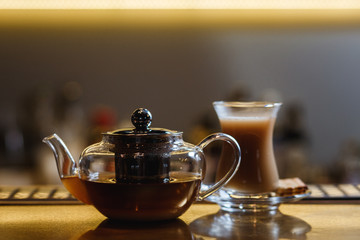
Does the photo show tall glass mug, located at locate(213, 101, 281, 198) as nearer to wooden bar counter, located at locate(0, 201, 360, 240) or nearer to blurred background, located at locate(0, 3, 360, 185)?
wooden bar counter, located at locate(0, 201, 360, 240)

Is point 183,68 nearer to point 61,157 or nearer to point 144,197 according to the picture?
point 61,157

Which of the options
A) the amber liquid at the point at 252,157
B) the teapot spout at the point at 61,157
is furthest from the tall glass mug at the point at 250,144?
the teapot spout at the point at 61,157

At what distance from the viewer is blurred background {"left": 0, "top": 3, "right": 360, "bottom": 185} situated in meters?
2.20

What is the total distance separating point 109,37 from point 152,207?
63.4 inches

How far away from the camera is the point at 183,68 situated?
2250 mm

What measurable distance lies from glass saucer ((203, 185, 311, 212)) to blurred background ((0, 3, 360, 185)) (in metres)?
1.36

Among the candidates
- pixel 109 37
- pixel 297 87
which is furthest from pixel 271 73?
pixel 109 37

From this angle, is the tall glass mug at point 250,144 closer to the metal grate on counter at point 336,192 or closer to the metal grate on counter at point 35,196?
the metal grate on counter at point 336,192

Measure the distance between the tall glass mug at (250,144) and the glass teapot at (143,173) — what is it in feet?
0.24

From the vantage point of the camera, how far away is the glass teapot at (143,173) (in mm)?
680
